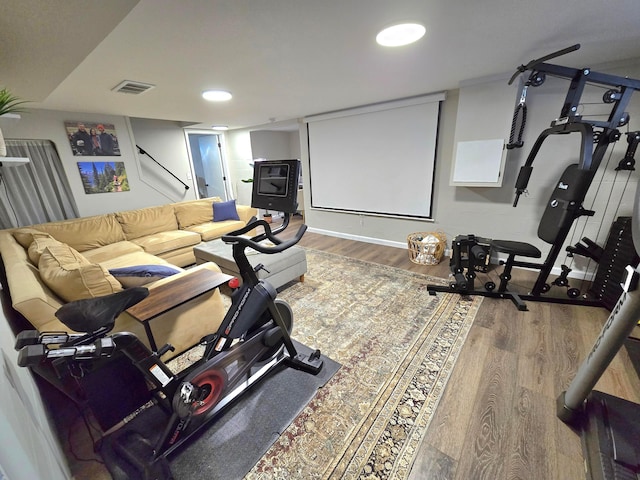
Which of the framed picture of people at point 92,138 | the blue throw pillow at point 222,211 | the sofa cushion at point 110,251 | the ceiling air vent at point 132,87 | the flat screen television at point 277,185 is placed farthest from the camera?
the blue throw pillow at point 222,211

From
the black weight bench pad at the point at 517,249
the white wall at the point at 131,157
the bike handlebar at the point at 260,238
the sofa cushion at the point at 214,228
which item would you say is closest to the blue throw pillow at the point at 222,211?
the sofa cushion at the point at 214,228

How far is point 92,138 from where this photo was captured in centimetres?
365

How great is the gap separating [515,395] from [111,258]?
13.2ft

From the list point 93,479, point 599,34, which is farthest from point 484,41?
point 93,479

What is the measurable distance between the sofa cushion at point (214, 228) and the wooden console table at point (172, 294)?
1.79 metres

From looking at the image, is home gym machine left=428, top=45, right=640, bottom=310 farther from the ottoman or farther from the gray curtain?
the gray curtain

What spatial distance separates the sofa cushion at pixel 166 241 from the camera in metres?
3.23

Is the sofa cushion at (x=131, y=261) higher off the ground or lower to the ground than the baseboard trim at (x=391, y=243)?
higher

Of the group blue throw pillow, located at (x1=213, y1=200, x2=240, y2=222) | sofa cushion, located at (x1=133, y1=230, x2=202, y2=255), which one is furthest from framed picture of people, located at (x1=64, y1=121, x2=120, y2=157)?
blue throw pillow, located at (x1=213, y1=200, x2=240, y2=222)

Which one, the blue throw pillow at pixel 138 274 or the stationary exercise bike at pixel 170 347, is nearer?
the stationary exercise bike at pixel 170 347

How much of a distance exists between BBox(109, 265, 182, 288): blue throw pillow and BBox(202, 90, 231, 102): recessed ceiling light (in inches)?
71.8

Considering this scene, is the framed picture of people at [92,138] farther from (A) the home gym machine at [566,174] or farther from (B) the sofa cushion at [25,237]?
(A) the home gym machine at [566,174]

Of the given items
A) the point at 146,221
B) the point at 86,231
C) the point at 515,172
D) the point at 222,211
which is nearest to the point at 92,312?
the point at 86,231

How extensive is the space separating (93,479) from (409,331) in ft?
6.61
